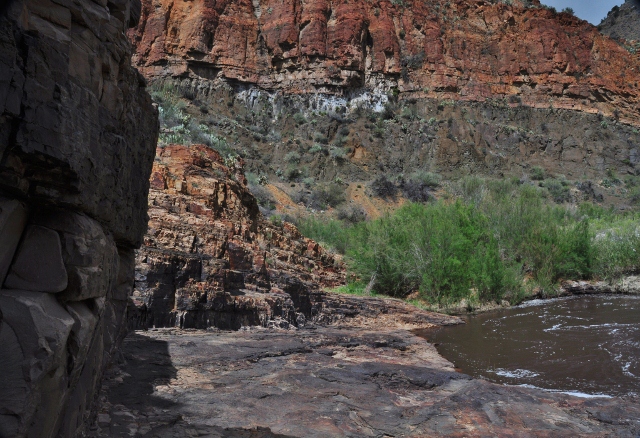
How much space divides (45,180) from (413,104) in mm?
54697

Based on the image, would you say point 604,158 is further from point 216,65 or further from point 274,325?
point 274,325

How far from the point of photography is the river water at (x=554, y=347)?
777 centimetres

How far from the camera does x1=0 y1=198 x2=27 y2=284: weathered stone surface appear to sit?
254cm

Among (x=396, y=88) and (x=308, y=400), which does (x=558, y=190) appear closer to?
(x=396, y=88)

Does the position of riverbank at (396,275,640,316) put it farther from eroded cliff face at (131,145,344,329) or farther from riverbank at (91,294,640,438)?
riverbank at (91,294,640,438)

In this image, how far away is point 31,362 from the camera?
244 cm

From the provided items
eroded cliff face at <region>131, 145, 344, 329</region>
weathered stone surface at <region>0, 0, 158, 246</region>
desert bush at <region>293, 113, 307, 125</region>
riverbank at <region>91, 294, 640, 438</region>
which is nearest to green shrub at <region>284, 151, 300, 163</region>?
desert bush at <region>293, 113, 307, 125</region>

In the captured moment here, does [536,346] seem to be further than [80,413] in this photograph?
Yes

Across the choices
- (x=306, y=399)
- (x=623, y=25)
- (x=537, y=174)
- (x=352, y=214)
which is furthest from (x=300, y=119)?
(x=623, y=25)

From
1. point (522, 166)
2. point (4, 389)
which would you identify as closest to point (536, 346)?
point (4, 389)

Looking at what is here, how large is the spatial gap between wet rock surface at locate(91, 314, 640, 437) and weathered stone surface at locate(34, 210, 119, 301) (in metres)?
1.23

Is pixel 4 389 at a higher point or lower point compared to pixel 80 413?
higher

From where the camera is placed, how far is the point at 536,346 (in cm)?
1085

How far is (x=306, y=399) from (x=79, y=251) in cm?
321
